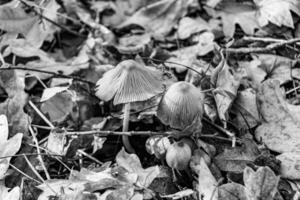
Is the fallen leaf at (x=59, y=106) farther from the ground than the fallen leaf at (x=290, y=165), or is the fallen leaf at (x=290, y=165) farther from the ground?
the fallen leaf at (x=59, y=106)

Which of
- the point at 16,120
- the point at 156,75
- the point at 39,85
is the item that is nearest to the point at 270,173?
the point at 156,75

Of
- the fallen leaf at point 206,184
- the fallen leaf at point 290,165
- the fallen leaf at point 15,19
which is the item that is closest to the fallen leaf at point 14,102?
the fallen leaf at point 15,19

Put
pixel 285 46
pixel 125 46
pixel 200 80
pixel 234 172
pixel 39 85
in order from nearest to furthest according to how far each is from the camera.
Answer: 1. pixel 234 172
2. pixel 200 80
3. pixel 285 46
4. pixel 39 85
5. pixel 125 46

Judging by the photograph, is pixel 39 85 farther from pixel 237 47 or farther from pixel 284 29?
pixel 284 29

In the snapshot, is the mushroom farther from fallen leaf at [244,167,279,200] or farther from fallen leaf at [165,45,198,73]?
fallen leaf at [244,167,279,200]

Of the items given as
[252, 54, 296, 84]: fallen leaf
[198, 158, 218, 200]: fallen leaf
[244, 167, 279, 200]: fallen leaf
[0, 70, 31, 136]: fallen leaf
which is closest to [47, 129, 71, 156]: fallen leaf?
[0, 70, 31, 136]: fallen leaf

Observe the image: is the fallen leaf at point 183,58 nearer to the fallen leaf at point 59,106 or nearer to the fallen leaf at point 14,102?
the fallen leaf at point 59,106
